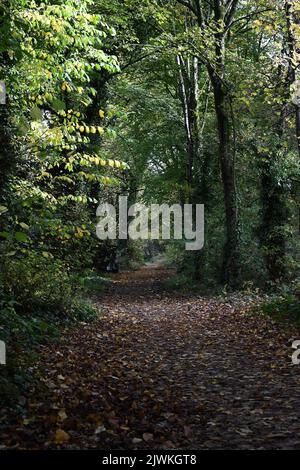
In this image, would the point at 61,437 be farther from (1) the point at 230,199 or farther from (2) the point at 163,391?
(1) the point at 230,199

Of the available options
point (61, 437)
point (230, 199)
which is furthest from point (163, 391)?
point (230, 199)

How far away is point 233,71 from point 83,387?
44.4 ft

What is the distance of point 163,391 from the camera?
629 centimetres

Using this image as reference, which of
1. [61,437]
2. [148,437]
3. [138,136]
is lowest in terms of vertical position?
[148,437]

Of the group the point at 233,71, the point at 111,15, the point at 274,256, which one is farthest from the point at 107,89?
the point at 274,256

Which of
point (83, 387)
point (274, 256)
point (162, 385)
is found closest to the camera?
point (83, 387)

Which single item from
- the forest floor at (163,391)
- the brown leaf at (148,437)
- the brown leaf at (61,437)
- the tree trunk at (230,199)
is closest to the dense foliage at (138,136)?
the tree trunk at (230,199)

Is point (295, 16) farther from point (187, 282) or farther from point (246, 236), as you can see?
point (187, 282)

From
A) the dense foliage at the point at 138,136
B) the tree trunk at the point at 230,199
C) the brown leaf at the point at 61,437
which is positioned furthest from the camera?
the tree trunk at the point at 230,199

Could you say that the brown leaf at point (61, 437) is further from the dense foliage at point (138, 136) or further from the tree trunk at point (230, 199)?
the tree trunk at point (230, 199)

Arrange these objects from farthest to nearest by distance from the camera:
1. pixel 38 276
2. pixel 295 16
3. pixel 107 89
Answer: pixel 107 89, pixel 295 16, pixel 38 276

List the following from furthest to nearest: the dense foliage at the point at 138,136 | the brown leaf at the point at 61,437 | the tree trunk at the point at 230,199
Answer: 1. the tree trunk at the point at 230,199
2. the dense foliage at the point at 138,136
3. the brown leaf at the point at 61,437

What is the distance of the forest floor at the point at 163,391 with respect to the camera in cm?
456

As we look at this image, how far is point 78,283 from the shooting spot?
12391 mm
